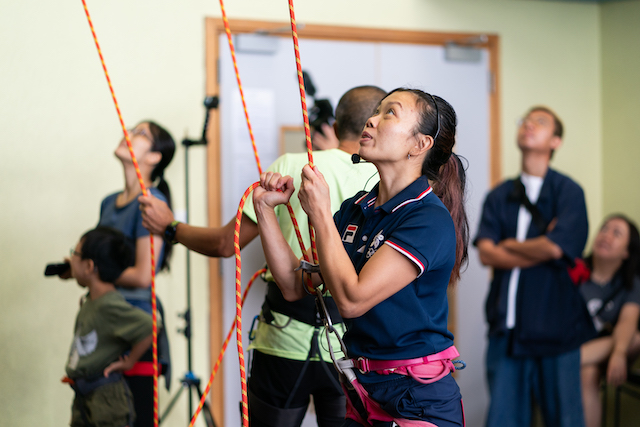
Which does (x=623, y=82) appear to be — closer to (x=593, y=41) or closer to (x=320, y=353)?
(x=593, y=41)

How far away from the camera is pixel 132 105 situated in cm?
312

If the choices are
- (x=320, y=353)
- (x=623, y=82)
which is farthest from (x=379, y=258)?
(x=623, y=82)

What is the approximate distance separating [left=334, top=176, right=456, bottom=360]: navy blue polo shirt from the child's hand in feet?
3.92

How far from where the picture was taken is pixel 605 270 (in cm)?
328

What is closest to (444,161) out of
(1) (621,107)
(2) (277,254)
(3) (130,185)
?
(2) (277,254)

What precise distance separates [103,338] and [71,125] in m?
1.24

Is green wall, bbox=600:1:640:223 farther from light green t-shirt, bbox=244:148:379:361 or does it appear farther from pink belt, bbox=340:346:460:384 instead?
pink belt, bbox=340:346:460:384

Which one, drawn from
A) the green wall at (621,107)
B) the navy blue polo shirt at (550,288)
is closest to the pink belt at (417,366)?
the navy blue polo shirt at (550,288)

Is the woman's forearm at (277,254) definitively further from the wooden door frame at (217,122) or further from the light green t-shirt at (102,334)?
the wooden door frame at (217,122)

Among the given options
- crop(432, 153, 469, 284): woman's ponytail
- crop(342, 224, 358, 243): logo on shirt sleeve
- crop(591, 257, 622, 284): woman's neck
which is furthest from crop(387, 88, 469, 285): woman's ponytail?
crop(591, 257, 622, 284): woman's neck

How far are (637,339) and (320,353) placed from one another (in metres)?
2.09

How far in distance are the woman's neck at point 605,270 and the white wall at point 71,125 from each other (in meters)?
1.55

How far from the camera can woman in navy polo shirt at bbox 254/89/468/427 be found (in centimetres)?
127

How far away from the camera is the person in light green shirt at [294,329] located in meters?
1.80
